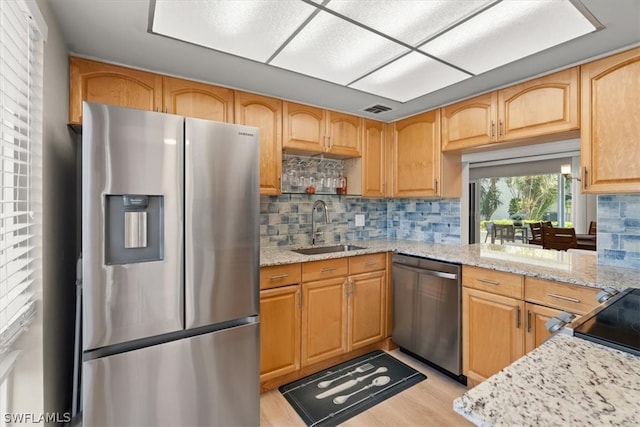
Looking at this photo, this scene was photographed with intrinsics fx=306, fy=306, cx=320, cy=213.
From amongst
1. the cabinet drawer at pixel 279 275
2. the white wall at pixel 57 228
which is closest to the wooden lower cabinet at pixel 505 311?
the cabinet drawer at pixel 279 275

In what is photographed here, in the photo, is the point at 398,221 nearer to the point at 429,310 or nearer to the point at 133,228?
the point at 429,310

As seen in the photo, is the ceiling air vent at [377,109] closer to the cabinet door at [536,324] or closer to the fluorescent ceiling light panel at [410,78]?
the fluorescent ceiling light panel at [410,78]

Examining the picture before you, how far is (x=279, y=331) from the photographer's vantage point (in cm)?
212

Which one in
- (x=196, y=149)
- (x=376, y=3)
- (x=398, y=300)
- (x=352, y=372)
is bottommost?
(x=352, y=372)

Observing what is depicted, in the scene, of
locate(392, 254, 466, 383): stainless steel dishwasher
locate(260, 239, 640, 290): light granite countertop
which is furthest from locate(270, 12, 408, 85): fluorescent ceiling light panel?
locate(392, 254, 466, 383): stainless steel dishwasher

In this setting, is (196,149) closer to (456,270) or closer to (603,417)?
(603,417)

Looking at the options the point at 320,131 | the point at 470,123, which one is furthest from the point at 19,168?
the point at 470,123

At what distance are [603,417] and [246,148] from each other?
162 cm

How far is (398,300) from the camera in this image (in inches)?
102

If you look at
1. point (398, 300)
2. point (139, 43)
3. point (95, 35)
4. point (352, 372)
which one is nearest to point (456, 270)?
point (398, 300)

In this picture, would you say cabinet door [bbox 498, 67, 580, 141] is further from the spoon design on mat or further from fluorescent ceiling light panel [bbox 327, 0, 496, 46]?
the spoon design on mat

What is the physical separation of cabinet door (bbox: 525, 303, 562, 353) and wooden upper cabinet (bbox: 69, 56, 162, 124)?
262cm

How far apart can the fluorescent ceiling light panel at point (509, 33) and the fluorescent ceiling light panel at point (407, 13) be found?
91 mm

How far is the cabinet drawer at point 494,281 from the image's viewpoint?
1.87 meters
